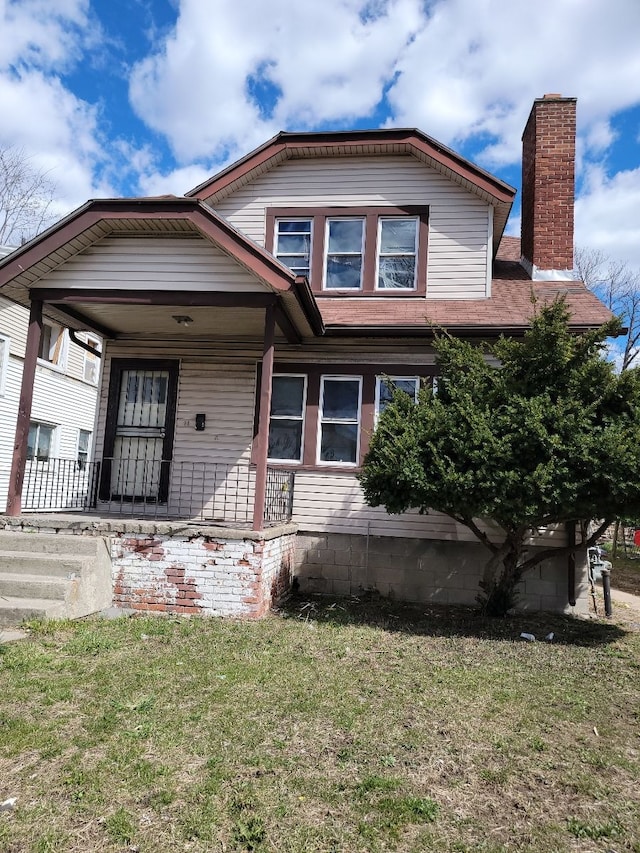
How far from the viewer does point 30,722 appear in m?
3.87

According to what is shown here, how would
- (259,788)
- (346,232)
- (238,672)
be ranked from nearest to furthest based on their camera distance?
(259,788)
(238,672)
(346,232)

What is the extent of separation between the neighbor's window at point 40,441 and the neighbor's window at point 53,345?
213 centimetres

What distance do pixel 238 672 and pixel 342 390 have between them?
545 cm

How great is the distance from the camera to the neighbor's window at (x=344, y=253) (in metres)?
10.1

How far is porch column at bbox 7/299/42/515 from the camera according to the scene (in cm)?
742

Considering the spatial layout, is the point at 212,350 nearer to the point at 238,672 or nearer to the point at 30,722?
the point at 238,672

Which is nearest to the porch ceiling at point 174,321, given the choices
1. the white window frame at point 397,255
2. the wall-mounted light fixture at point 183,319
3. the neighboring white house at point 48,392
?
the wall-mounted light fixture at point 183,319

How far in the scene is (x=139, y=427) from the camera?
1011 centimetres

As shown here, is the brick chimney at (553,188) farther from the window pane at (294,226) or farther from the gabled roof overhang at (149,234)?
the gabled roof overhang at (149,234)

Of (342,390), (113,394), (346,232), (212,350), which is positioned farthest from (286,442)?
(346,232)

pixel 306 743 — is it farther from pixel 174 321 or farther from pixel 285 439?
pixel 174 321

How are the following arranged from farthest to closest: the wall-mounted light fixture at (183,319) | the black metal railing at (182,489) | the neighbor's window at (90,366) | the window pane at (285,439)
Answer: the neighbor's window at (90,366) < the window pane at (285,439) < the black metal railing at (182,489) < the wall-mounted light fixture at (183,319)

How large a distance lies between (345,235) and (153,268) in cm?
388

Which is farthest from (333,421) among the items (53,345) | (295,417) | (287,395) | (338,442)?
(53,345)
